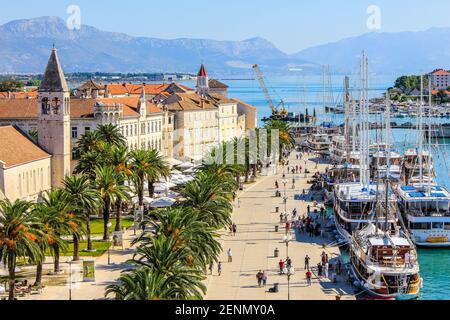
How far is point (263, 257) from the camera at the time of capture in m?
50.3

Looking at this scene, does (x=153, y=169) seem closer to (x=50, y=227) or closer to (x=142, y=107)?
(x=50, y=227)

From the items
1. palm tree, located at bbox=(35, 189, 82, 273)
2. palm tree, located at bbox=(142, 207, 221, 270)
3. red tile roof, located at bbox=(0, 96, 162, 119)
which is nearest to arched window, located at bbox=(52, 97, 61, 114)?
red tile roof, located at bbox=(0, 96, 162, 119)

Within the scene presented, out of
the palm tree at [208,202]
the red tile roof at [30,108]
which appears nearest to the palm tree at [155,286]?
the palm tree at [208,202]

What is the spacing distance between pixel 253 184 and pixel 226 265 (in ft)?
139

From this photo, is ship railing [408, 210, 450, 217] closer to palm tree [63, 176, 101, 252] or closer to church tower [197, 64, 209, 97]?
palm tree [63, 176, 101, 252]

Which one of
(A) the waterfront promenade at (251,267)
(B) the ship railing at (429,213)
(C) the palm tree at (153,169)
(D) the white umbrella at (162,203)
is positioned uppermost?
(C) the palm tree at (153,169)

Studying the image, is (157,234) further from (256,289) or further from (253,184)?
(253,184)

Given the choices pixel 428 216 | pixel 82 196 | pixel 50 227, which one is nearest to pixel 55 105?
pixel 82 196

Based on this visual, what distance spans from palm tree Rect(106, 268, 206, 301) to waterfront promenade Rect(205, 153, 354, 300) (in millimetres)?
8700

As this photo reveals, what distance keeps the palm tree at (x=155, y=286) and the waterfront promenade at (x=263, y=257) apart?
870cm

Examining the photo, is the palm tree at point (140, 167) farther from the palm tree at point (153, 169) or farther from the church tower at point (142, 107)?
the church tower at point (142, 107)

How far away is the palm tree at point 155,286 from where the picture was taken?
1086 inches
